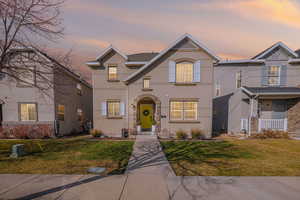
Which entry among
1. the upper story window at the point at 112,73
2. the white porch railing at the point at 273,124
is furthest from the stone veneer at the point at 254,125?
the upper story window at the point at 112,73

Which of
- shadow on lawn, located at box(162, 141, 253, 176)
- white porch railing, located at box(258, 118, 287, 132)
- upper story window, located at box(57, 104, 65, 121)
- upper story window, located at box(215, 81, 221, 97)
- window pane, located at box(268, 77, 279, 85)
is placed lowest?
shadow on lawn, located at box(162, 141, 253, 176)

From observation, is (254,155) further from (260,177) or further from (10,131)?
(10,131)

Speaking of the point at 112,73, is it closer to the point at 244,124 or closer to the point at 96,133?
the point at 96,133

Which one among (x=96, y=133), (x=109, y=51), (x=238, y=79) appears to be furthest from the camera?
(x=238, y=79)

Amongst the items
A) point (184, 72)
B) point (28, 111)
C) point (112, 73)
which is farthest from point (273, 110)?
point (28, 111)

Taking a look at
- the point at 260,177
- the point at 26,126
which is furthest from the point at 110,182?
the point at 26,126

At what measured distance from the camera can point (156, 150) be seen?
7172 millimetres

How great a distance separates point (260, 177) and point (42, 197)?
6329 millimetres

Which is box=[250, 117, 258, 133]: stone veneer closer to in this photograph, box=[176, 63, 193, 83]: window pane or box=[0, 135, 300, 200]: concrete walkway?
box=[176, 63, 193, 83]: window pane

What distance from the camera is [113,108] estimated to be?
11.6 m

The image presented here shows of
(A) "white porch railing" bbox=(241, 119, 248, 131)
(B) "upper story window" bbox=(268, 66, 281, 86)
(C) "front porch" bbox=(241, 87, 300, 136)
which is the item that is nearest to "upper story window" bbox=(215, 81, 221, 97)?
(C) "front porch" bbox=(241, 87, 300, 136)

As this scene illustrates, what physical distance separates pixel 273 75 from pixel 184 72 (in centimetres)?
892

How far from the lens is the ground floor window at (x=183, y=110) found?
10.7 metres

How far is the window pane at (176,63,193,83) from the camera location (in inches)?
421
